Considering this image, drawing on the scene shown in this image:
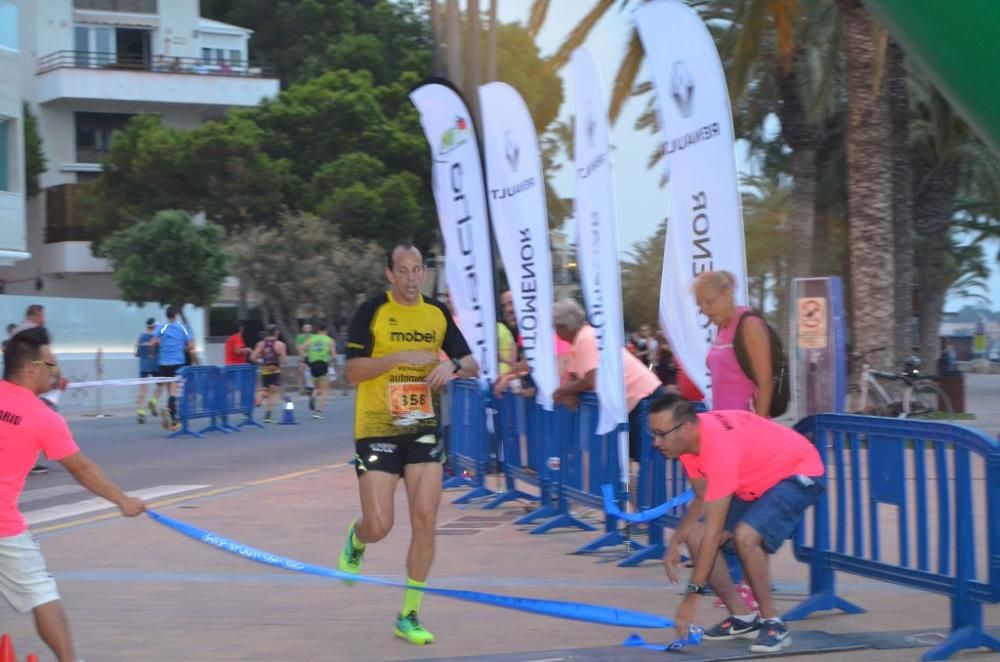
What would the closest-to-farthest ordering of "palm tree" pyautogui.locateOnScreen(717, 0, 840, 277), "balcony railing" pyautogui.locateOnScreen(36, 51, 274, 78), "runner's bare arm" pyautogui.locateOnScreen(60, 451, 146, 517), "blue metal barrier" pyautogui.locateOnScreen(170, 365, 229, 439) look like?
"runner's bare arm" pyautogui.locateOnScreen(60, 451, 146, 517) → "blue metal barrier" pyautogui.locateOnScreen(170, 365, 229, 439) → "palm tree" pyautogui.locateOnScreen(717, 0, 840, 277) → "balcony railing" pyautogui.locateOnScreen(36, 51, 274, 78)

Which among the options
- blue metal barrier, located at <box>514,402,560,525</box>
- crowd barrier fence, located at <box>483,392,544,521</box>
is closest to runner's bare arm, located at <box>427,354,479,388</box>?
blue metal barrier, located at <box>514,402,560,525</box>

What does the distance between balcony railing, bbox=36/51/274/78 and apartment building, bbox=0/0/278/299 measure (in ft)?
0.14

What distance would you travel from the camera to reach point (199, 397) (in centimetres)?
2034

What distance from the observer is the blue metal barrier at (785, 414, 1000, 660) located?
5.70 m

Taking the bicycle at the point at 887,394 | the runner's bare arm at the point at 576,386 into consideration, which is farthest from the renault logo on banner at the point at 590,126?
the bicycle at the point at 887,394

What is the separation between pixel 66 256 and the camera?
5394cm

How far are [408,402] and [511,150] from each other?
4.74m

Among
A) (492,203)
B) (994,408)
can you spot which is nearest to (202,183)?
(994,408)

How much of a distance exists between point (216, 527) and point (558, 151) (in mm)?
52125

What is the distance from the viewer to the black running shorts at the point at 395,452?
21.6 feet

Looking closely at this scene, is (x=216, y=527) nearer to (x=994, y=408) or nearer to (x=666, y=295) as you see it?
(x=666, y=295)

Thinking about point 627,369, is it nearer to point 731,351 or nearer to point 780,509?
point 731,351

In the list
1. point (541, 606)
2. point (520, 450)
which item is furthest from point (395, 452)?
point (520, 450)

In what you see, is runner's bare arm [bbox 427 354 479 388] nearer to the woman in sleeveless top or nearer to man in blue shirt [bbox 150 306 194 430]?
the woman in sleeveless top
